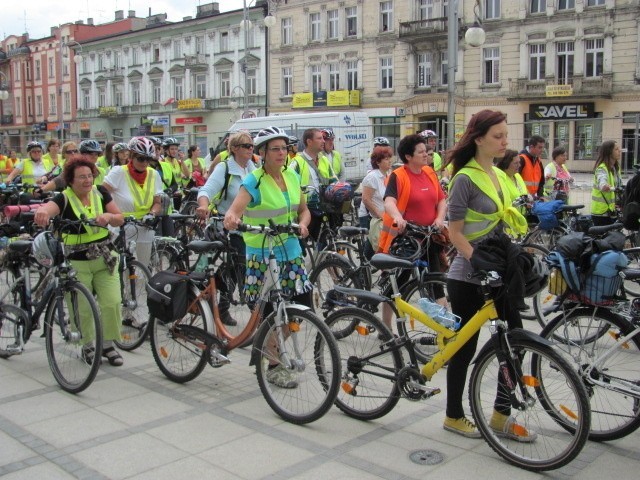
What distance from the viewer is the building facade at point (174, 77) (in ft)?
159

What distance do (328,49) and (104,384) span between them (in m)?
40.1

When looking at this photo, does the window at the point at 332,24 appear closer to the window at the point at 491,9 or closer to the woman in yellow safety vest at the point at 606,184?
the window at the point at 491,9

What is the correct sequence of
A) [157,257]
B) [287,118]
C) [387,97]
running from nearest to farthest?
[157,257]
[287,118]
[387,97]

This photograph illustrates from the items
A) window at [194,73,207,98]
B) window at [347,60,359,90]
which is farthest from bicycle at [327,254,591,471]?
window at [194,73,207,98]

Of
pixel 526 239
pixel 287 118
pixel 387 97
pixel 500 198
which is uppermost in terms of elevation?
pixel 387 97

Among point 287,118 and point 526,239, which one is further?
point 287,118

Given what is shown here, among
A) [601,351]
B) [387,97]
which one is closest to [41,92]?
[387,97]

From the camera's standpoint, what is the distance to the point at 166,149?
14719 millimetres

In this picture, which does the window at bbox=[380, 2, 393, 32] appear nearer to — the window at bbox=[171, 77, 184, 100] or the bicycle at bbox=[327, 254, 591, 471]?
the window at bbox=[171, 77, 184, 100]

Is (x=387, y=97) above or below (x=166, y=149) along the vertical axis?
above

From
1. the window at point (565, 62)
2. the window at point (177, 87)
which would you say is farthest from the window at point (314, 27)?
the window at point (565, 62)

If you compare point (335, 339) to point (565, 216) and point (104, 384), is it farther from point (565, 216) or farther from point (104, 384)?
point (565, 216)

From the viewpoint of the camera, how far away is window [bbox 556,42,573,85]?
3525 centimetres

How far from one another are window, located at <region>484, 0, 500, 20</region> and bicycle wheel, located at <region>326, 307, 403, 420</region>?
1392 inches
